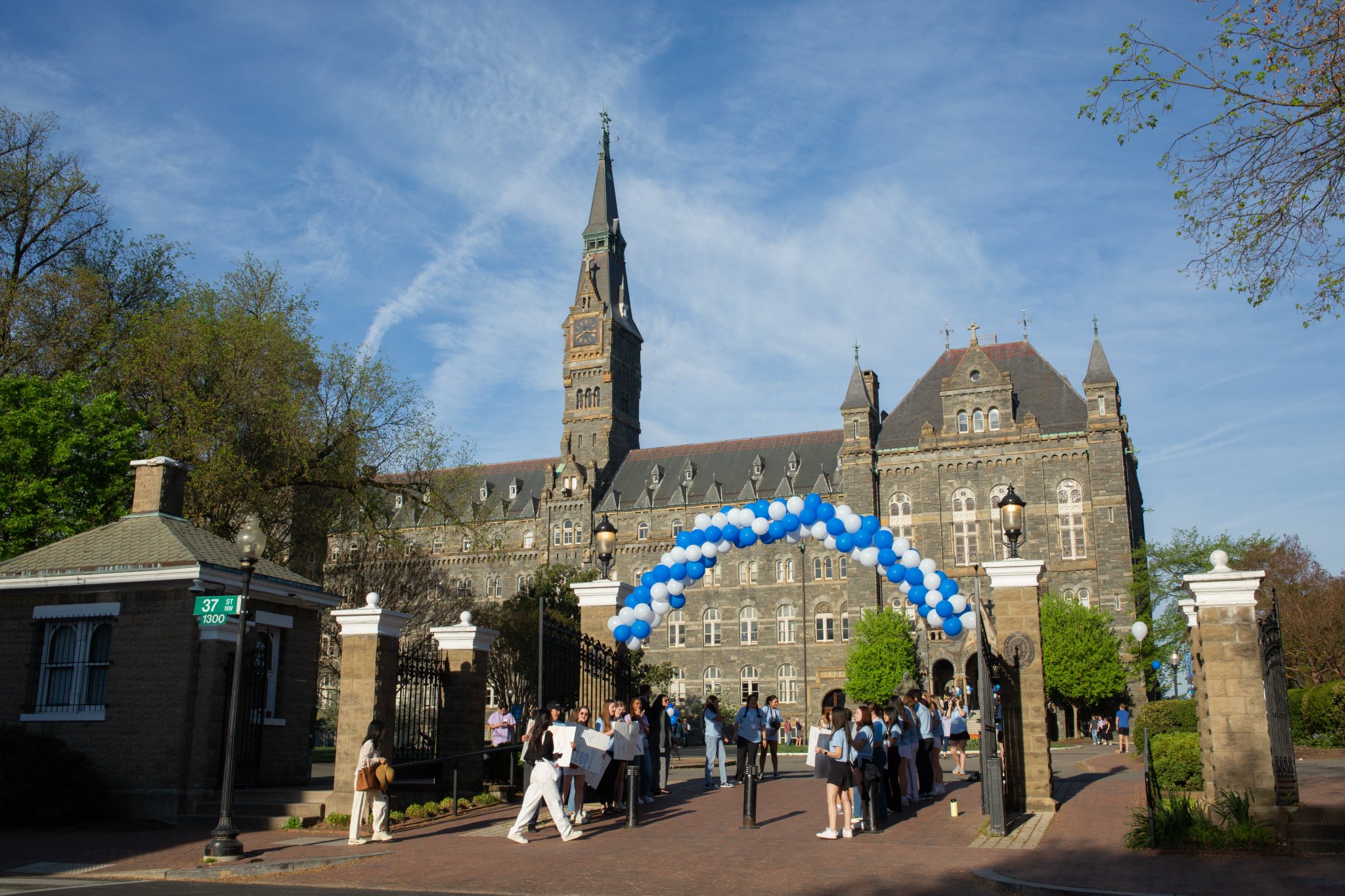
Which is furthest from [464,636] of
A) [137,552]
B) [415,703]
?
[137,552]

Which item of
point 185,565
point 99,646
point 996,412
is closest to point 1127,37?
point 185,565

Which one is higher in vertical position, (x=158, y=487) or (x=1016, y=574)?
(x=158, y=487)

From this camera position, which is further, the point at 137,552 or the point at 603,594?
the point at 603,594

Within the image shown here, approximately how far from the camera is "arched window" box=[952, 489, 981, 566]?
2270 inches

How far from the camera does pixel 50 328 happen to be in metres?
29.6

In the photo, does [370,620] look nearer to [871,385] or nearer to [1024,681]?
[1024,681]

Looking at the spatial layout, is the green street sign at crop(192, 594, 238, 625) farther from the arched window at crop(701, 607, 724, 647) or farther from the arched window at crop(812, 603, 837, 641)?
the arched window at crop(701, 607, 724, 647)

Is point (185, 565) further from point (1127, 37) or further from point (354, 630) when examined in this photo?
point (1127, 37)

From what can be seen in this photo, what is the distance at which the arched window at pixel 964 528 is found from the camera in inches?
2270

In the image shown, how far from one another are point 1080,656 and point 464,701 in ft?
130

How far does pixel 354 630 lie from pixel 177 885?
16.4 feet

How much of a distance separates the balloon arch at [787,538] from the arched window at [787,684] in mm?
45089

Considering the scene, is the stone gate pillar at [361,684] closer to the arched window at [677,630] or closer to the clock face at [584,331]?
the arched window at [677,630]

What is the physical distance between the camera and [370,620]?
15938 millimetres
